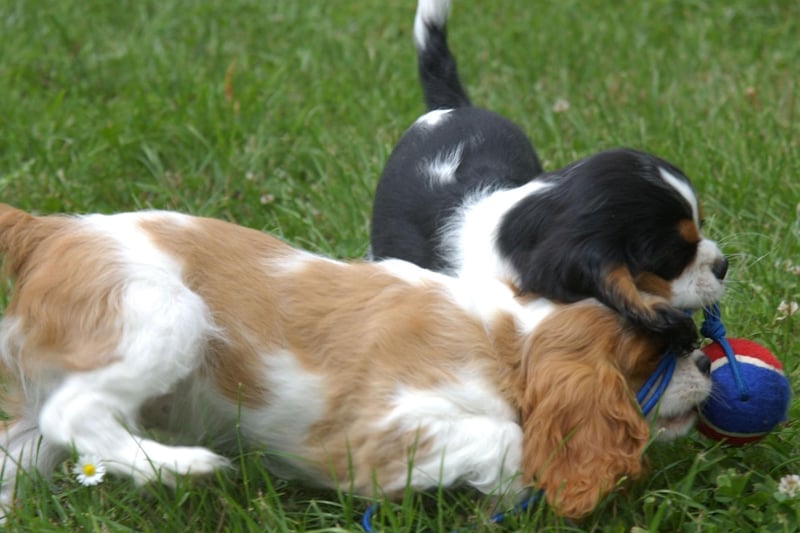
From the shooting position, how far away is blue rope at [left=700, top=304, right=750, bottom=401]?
3.23 m

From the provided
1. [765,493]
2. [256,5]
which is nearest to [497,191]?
[765,493]

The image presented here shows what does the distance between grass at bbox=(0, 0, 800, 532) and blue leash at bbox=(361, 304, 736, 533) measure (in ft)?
0.15

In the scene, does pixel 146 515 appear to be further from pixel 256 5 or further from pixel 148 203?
pixel 256 5

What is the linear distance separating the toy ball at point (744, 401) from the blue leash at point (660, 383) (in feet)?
0.04

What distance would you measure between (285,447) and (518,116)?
312cm

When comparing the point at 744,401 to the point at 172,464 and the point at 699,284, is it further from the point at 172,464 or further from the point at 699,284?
the point at 172,464

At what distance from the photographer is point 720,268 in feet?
11.6

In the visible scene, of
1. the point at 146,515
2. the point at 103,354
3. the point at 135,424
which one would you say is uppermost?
the point at 103,354

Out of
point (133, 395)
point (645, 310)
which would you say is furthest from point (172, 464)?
point (645, 310)

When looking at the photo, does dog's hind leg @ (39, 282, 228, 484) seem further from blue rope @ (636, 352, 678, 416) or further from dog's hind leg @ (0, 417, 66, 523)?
blue rope @ (636, 352, 678, 416)

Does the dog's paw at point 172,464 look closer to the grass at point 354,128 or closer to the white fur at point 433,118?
the grass at point 354,128

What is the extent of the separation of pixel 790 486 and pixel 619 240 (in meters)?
0.79

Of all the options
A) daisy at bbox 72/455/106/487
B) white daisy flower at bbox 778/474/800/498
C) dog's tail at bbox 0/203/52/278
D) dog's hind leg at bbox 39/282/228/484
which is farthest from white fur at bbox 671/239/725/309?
dog's tail at bbox 0/203/52/278

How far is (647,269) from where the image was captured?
3342mm
